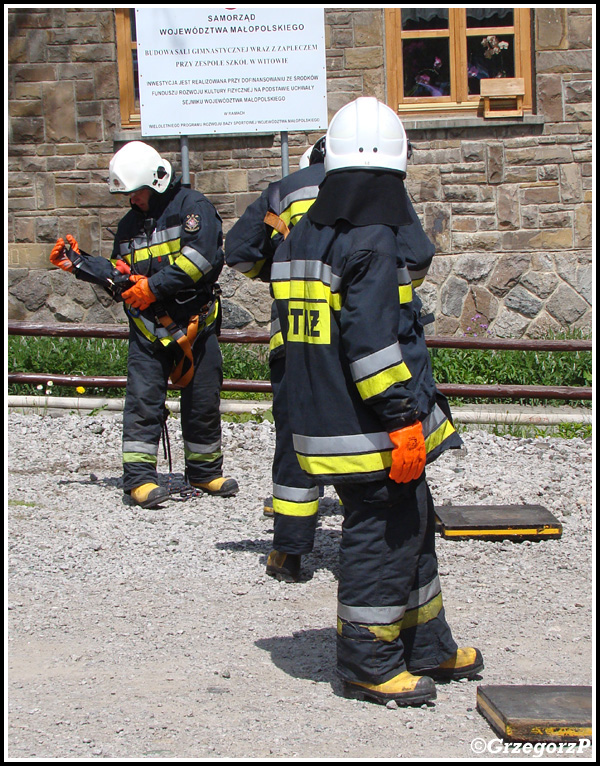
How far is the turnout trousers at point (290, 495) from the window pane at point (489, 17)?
6.99 metres

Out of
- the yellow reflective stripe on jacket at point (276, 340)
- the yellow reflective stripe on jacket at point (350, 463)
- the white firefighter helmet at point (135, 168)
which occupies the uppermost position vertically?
the white firefighter helmet at point (135, 168)

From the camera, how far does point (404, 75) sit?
10500 millimetres

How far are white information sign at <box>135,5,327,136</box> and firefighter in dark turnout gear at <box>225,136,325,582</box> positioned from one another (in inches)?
154

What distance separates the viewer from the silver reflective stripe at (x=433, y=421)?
371 cm

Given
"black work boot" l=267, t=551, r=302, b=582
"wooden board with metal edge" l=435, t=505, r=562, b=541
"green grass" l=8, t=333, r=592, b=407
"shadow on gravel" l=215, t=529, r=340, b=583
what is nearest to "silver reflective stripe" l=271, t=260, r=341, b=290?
"black work boot" l=267, t=551, r=302, b=582

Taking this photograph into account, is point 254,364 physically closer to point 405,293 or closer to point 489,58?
point 489,58

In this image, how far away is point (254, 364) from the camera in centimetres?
944

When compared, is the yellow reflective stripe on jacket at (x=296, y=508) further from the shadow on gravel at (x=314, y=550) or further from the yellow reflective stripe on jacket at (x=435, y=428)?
the yellow reflective stripe on jacket at (x=435, y=428)

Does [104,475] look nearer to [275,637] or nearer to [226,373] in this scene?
[226,373]

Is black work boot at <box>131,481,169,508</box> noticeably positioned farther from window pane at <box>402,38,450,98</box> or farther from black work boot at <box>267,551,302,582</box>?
window pane at <box>402,38,450,98</box>

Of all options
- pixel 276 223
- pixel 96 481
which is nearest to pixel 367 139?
pixel 276 223

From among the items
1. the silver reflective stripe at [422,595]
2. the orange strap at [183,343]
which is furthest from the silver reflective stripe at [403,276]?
the orange strap at [183,343]

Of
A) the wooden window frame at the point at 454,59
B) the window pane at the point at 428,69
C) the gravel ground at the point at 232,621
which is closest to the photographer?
the gravel ground at the point at 232,621

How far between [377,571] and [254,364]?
598 cm
